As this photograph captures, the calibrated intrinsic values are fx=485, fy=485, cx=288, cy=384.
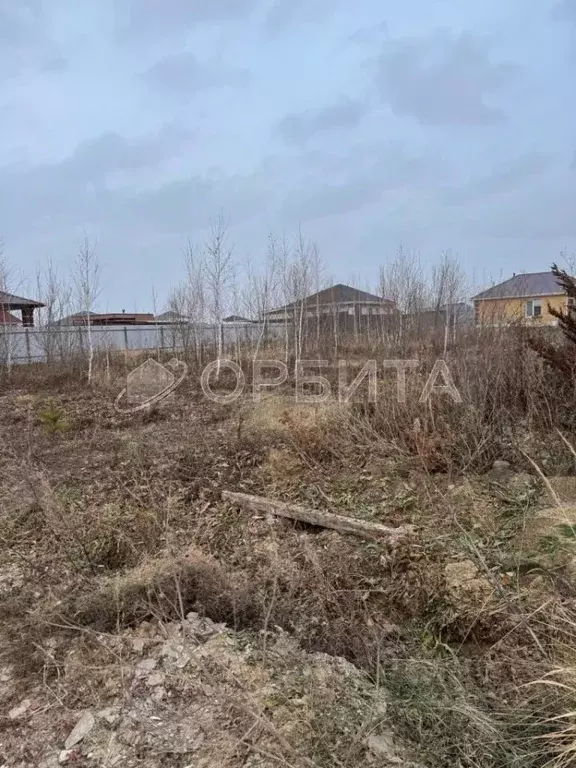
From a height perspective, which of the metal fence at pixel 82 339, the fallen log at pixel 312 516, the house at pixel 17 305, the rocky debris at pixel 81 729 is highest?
the house at pixel 17 305

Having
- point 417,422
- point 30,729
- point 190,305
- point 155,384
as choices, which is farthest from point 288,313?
point 30,729

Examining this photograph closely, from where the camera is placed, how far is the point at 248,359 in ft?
42.2

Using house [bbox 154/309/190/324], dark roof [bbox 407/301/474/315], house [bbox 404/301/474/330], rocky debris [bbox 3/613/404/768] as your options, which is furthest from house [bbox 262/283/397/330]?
rocky debris [bbox 3/613/404/768]

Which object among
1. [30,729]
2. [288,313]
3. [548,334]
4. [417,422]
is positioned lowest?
[30,729]

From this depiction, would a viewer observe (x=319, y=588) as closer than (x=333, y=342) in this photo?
Yes

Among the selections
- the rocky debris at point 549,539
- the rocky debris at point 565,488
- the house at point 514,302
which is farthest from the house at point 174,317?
the rocky debris at point 549,539

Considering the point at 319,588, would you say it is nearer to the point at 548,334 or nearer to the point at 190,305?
the point at 548,334

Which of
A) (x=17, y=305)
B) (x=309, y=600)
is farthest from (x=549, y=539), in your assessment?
(x=17, y=305)

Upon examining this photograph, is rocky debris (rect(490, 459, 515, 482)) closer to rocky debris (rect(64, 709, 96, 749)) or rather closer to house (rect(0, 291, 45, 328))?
rocky debris (rect(64, 709, 96, 749))

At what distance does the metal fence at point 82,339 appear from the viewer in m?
13.5

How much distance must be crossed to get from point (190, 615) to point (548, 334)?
5287mm

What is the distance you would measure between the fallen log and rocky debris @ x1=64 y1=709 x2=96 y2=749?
1.93 meters

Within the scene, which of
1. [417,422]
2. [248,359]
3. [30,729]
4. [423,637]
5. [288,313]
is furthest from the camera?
[288,313]

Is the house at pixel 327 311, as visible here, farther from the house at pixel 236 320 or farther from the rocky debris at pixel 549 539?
the rocky debris at pixel 549 539
